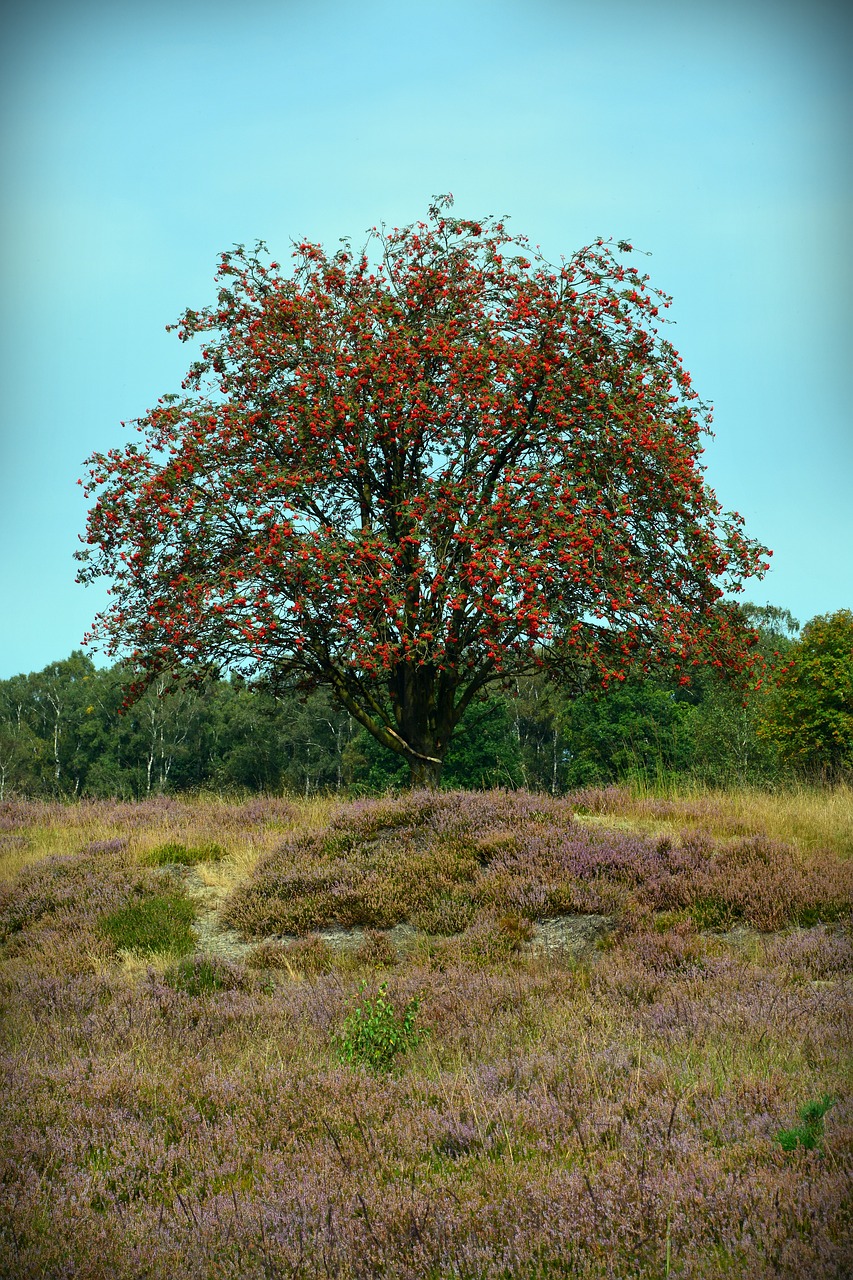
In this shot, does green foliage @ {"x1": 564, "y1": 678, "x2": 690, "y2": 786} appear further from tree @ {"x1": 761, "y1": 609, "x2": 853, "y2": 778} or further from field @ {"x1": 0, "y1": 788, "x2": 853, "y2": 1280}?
field @ {"x1": 0, "y1": 788, "x2": 853, "y2": 1280}

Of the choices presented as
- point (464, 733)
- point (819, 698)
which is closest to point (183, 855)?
point (464, 733)

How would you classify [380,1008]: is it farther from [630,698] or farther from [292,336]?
[630,698]

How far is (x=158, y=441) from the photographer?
51.9ft

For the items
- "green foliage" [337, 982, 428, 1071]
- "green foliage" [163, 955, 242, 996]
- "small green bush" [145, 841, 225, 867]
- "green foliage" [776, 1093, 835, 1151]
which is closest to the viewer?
"green foliage" [776, 1093, 835, 1151]

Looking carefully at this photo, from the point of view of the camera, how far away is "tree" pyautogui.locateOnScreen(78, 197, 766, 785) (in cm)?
1346

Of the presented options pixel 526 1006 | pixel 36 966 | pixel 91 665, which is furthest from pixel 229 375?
pixel 91 665

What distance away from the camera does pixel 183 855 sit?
43.8ft

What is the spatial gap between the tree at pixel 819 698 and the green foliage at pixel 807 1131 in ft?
79.6

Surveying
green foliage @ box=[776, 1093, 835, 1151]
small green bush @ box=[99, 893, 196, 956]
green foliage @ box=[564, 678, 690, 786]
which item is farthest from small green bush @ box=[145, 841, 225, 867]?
green foliage @ box=[564, 678, 690, 786]

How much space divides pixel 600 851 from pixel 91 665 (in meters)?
80.4

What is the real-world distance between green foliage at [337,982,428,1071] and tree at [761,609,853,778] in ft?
76.4

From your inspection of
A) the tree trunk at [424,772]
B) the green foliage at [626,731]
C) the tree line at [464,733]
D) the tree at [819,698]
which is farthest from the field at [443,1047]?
the green foliage at [626,731]

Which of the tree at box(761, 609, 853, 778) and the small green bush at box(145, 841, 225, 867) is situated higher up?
the tree at box(761, 609, 853, 778)

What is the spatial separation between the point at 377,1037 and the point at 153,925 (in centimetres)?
512
